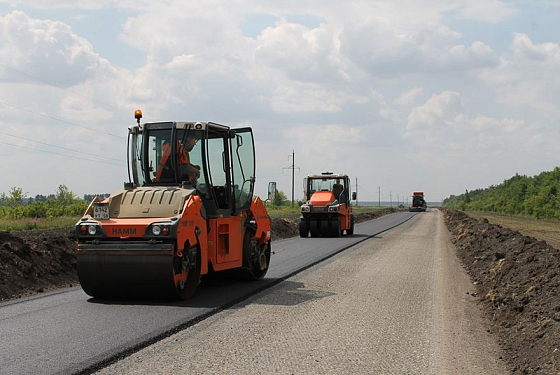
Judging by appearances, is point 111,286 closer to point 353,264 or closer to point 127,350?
point 127,350

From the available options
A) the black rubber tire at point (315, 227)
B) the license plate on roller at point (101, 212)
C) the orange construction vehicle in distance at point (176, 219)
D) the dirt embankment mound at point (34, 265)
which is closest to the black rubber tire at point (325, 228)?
the black rubber tire at point (315, 227)

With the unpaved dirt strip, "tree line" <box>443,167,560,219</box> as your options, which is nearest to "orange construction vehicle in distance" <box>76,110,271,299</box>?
the unpaved dirt strip

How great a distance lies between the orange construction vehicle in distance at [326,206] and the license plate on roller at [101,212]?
724 inches

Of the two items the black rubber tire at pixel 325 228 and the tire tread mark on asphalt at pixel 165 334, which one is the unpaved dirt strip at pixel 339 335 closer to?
the tire tread mark on asphalt at pixel 165 334

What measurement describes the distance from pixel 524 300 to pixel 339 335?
349cm

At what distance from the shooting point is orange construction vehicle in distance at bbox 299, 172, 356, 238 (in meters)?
27.7

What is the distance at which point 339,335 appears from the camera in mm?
7566

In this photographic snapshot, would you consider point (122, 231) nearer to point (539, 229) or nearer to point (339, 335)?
point (339, 335)

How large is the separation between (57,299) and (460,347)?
637 cm

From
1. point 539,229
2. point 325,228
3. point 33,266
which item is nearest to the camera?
point 33,266

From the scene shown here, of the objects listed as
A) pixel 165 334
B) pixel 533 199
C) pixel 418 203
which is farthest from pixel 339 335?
pixel 418 203

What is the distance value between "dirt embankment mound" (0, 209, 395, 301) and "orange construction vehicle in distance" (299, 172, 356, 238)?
14.6 m

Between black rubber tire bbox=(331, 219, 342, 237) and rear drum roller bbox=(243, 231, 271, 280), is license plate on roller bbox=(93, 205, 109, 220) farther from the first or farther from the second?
black rubber tire bbox=(331, 219, 342, 237)

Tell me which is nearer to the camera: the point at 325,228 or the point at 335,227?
the point at 335,227
